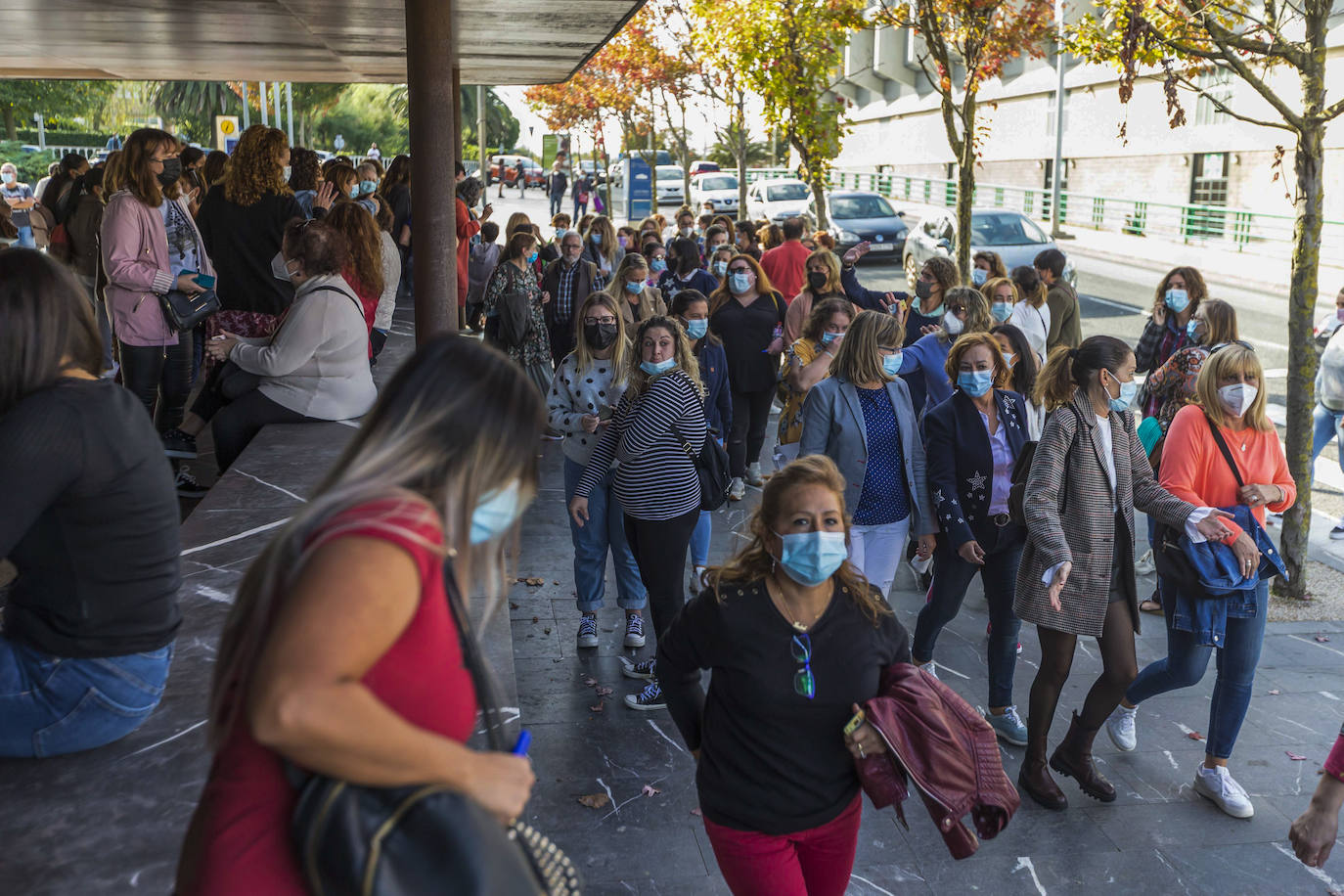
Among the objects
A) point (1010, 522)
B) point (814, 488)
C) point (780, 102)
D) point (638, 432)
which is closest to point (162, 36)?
point (780, 102)

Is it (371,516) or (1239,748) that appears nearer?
(371,516)

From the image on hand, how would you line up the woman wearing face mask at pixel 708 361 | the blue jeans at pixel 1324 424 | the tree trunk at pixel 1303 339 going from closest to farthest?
the tree trunk at pixel 1303 339 → the woman wearing face mask at pixel 708 361 → the blue jeans at pixel 1324 424

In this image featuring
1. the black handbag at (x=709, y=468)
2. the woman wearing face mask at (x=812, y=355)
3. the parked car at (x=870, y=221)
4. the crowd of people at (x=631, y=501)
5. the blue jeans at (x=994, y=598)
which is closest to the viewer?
the crowd of people at (x=631, y=501)

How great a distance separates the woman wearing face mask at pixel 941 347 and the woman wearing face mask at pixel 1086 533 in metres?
2.60

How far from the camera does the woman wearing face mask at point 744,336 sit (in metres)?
10.3

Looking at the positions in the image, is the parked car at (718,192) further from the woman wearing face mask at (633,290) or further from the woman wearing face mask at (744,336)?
the woman wearing face mask at (744,336)

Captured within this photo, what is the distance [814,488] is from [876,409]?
2744 millimetres

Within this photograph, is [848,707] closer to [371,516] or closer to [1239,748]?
[371,516]

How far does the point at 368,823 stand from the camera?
5.57 feet

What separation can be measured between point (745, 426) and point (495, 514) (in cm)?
866

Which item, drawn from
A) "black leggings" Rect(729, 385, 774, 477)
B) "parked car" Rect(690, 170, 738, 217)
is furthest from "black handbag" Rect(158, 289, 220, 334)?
"parked car" Rect(690, 170, 738, 217)

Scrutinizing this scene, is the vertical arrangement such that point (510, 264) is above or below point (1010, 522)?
above

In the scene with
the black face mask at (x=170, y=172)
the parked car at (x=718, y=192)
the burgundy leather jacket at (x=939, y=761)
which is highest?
the parked car at (x=718, y=192)

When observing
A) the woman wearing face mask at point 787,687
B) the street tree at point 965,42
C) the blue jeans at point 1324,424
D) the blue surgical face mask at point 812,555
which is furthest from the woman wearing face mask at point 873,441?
the street tree at point 965,42
